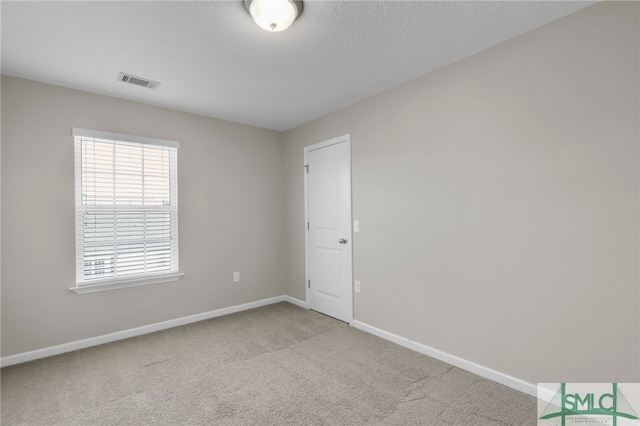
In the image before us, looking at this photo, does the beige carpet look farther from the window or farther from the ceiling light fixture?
the ceiling light fixture

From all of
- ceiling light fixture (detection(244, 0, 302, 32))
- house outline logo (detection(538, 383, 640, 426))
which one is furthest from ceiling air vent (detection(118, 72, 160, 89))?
house outline logo (detection(538, 383, 640, 426))

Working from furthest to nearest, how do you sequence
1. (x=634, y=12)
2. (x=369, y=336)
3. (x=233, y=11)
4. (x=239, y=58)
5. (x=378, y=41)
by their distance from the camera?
(x=369, y=336) → (x=239, y=58) → (x=378, y=41) → (x=233, y=11) → (x=634, y=12)

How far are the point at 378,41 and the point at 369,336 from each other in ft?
8.82

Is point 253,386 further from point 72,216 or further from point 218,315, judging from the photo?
point 72,216

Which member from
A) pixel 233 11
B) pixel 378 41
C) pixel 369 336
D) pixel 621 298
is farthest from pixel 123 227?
pixel 621 298

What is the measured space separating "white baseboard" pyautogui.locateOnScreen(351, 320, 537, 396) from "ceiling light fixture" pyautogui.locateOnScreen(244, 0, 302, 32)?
9.08 feet

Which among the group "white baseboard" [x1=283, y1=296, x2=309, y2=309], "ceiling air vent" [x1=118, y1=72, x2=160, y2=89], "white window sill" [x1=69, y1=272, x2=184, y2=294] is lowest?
"white baseboard" [x1=283, y1=296, x2=309, y2=309]

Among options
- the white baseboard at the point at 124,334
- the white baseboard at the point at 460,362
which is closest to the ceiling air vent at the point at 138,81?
the white baseboard at the point at 124,334

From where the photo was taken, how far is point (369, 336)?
10.3ft

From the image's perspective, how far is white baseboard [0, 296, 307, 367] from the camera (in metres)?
2.66

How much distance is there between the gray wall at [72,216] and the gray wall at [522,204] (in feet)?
5.98

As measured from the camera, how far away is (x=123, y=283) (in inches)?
124

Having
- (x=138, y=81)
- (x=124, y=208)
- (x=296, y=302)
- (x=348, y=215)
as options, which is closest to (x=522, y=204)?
(x=348, y=215)

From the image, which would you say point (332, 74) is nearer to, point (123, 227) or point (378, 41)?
point (378, 41)
